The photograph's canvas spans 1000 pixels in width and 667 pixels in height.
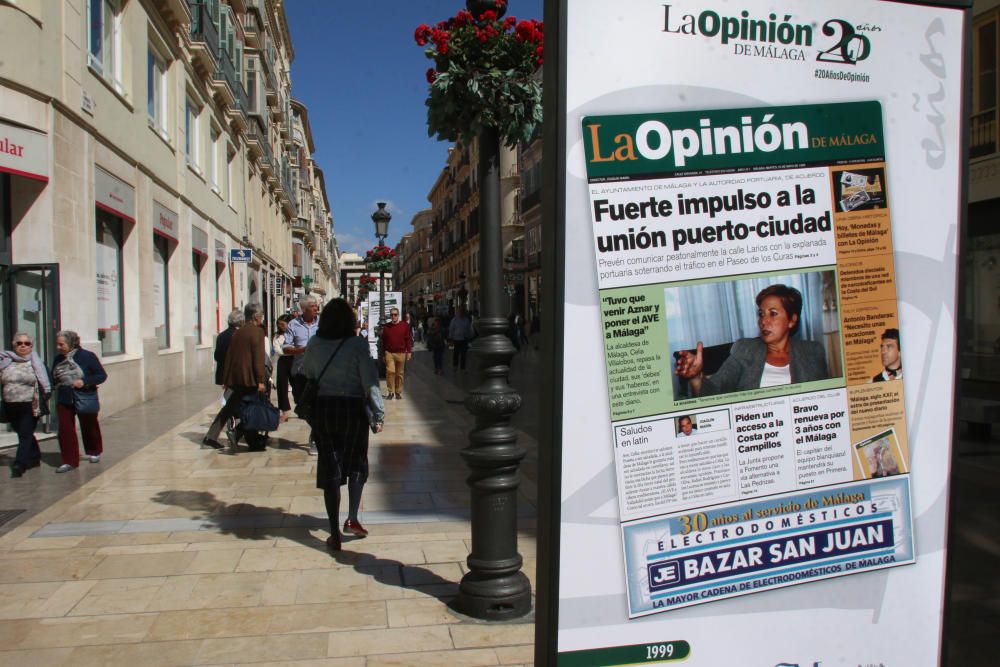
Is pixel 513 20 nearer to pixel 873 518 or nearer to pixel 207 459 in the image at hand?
pixel 873 518

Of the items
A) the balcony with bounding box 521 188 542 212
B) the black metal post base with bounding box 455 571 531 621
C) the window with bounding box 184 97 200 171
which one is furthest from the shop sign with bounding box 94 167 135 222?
the balcony with bounding box 521 188 542 212

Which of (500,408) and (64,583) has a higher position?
(500,408)

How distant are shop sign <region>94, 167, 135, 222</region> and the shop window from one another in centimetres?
251

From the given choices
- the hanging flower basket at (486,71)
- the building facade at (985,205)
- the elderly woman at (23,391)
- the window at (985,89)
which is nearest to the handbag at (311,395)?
the hanging flower basket at (486,71)

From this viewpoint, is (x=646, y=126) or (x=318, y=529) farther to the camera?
(x=318, y=529)

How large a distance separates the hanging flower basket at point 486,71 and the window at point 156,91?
46.9 feet

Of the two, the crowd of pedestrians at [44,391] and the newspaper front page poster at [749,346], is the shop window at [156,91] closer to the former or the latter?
the crowd of pedestrians at [44,391]

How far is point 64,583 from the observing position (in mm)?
4992

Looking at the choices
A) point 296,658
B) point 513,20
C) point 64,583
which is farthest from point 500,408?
point 64,583

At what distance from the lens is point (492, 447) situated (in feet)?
13.9

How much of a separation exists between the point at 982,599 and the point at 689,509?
12.3ft

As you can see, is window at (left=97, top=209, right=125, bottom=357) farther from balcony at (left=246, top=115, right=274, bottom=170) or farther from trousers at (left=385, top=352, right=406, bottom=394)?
balcony at (left=246, top=115, right=274, bottom=170)

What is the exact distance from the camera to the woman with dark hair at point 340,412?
5770 millimetres

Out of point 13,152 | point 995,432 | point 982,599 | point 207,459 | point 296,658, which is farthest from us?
point 995,432
